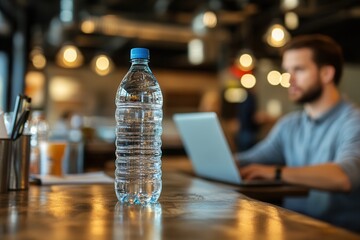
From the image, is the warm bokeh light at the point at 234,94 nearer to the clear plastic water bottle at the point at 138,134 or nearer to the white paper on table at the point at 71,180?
the white paper on table at the point at 71,180

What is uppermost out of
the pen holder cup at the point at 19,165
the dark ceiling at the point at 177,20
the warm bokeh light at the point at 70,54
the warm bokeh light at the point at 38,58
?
the dark ceiling at the point at 177,20

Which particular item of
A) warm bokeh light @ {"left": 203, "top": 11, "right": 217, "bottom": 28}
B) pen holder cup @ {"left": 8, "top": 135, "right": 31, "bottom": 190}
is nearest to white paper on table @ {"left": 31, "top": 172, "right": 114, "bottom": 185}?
pen holder cup @ {"left": 8, "top": 135, "right": 31, "bottom": 190}

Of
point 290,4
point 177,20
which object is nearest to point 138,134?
point 290,4

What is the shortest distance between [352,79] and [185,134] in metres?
8.12

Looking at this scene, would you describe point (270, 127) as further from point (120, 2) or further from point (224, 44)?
point (120, 2)

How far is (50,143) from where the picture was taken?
1954 mm

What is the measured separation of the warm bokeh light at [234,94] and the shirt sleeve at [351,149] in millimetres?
6194

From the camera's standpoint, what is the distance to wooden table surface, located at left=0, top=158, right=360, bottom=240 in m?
0.83

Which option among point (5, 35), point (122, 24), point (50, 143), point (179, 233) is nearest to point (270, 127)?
point (122, 24)

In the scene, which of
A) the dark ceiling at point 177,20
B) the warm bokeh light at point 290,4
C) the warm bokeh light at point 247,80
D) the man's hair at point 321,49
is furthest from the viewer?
the warm bokeh light at point 247,80

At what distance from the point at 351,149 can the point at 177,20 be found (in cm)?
449

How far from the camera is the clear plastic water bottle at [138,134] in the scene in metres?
1.31

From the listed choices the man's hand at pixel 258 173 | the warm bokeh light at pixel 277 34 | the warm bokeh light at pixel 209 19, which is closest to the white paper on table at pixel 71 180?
the man's hand at pixel 258 173

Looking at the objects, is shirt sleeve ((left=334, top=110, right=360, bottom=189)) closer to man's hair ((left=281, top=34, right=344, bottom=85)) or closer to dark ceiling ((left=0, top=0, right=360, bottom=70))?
man's hair ((left=281, top=34, right=344, bottom=85))
